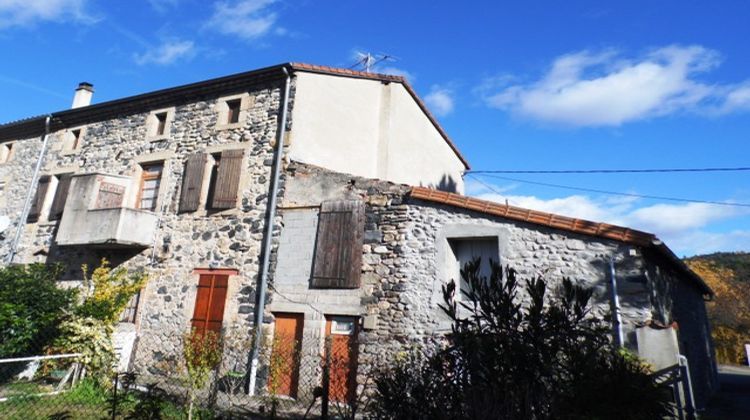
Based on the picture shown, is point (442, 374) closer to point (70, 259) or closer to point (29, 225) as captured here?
point (70, 259)

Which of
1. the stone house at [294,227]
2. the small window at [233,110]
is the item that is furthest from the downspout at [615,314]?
the small window at [233,110]

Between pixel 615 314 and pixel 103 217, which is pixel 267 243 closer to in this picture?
pixel 103 217

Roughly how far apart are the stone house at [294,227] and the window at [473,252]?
0.13 ft

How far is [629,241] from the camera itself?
7.05m

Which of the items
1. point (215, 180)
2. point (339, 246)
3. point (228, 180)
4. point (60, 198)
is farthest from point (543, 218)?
point (60, 198)

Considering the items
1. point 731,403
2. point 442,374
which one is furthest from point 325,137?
point 731,403

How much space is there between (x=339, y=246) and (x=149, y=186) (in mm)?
6354

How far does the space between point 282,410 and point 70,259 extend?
8498 mm

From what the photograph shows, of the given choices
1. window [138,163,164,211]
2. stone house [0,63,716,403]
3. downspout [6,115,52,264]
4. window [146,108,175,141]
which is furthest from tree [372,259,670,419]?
downspout [6,115,52,264]

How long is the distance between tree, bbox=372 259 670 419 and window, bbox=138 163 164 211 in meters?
10.1

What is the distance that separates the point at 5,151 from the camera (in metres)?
15.5

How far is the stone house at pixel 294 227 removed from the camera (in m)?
8.03

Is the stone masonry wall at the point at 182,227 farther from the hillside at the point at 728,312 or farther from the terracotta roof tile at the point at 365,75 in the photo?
the hillside at the point at 728,312

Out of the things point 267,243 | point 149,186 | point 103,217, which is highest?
point 149,186
